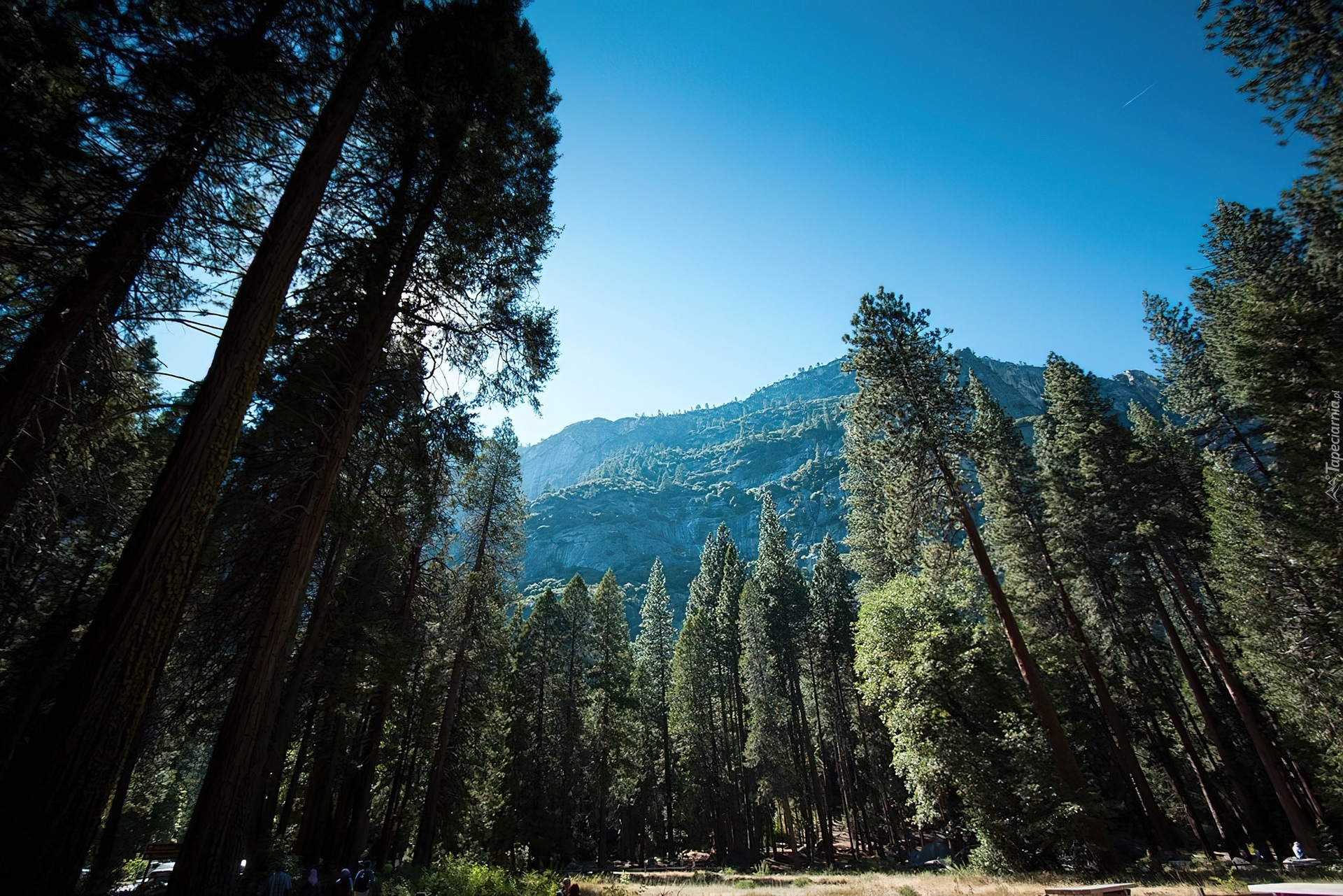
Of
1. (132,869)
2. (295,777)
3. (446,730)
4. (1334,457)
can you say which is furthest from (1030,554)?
(132,869)

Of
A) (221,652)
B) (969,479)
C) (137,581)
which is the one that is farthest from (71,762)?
(969,479)

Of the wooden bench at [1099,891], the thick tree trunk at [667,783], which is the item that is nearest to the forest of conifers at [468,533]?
the thick tree trunk at [667,783]

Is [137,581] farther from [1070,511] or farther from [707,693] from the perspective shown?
[707,693]

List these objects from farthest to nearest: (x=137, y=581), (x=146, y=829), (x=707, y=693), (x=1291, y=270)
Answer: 1. (x=146, y=829)
2. (x=707, y=693)
3. (x=1291, y=270)
4. (x=137, y=581)

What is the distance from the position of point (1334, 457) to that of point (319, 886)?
95.0ft

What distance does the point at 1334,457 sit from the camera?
46.8 ft

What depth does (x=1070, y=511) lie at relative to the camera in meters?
23.2

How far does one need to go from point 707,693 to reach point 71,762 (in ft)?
118

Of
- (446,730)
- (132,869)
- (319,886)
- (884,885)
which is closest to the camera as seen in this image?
(319,886)

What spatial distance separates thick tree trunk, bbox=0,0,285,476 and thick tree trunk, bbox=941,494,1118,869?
56.0ft

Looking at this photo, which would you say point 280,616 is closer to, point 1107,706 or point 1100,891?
point 1100,891

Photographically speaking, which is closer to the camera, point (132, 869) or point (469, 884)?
point (469, 884)

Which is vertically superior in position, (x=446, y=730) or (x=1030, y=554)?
(x=1030, y=554)

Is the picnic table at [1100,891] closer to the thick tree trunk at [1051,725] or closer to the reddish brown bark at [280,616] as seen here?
the thick tree trunk at [1051,725]
